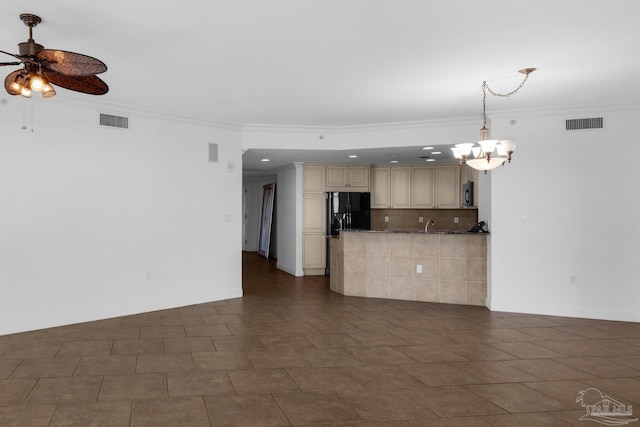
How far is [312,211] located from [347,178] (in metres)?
0.94

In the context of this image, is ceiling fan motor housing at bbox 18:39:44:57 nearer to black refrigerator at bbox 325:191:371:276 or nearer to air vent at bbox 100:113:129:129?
air vent at bbox 100:113:129:129

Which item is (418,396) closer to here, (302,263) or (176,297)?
(176,297)

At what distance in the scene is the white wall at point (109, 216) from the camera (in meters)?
5.23

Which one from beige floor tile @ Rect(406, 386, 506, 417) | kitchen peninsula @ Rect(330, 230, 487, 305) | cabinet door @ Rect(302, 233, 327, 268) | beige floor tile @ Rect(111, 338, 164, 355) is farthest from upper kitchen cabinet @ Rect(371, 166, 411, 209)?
beige floor tile @ Rect(406, 386, 506, 417)

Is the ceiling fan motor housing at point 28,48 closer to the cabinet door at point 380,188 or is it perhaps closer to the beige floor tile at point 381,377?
the beige floor tile at point 381,377

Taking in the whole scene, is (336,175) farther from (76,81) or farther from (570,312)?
(76,81)

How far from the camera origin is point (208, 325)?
5488mm

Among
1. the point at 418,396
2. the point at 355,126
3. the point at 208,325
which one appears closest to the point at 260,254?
the point at 355,126

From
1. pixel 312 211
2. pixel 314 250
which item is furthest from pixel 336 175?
pixel 314 250

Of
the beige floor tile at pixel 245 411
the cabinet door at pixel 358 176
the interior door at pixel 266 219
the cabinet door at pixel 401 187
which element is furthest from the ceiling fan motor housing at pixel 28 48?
the interior door at pixel 266 219

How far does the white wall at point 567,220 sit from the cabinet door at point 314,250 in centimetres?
385

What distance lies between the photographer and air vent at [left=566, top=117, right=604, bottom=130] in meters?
5.95

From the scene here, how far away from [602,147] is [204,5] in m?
5.04

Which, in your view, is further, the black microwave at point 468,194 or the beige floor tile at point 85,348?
the black microwave at point 468,194
